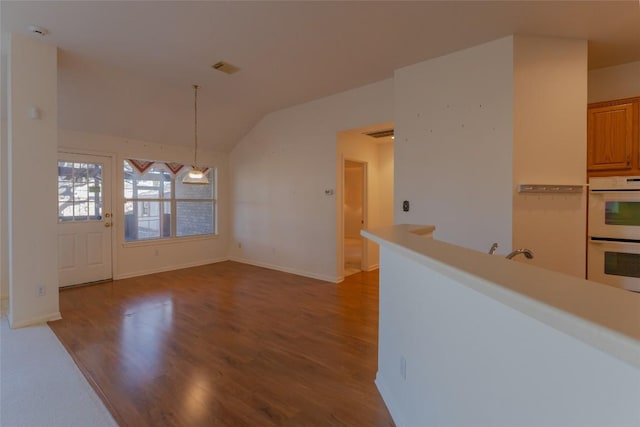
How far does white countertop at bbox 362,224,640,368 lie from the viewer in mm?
463

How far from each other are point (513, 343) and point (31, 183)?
4382mm

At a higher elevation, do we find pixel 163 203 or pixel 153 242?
pixel 163 203

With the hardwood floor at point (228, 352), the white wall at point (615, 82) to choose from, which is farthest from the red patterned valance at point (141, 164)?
the white wall at point (615, 82)

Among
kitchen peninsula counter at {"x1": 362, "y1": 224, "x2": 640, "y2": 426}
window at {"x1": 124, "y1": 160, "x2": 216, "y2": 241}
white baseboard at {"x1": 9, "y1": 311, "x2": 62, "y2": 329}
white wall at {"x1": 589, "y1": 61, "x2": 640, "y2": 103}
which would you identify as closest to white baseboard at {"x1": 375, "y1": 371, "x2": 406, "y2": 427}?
kitchen peninsula counter at {"x1": 362, "y1": 224, "x2": 640, "y2": 426}

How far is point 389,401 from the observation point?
198cm

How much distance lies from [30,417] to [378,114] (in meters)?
4.57

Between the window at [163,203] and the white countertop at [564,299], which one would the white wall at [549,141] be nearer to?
the white countertop at [564,299]

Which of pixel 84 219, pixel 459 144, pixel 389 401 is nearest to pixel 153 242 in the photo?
pixel 84 219

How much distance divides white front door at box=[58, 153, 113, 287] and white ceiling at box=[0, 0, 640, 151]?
2.27 feet

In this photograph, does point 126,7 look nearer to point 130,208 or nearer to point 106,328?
point 106,328

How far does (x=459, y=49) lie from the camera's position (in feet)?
10.8

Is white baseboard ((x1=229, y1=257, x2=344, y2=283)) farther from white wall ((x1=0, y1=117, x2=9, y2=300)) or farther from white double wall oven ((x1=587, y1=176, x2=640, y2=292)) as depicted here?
white wall ((x1=0, y1=117, x2=9, y2=300))

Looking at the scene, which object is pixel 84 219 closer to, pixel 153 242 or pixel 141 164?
pixel 153 242

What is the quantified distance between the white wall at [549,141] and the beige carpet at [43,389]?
3.80 metres
